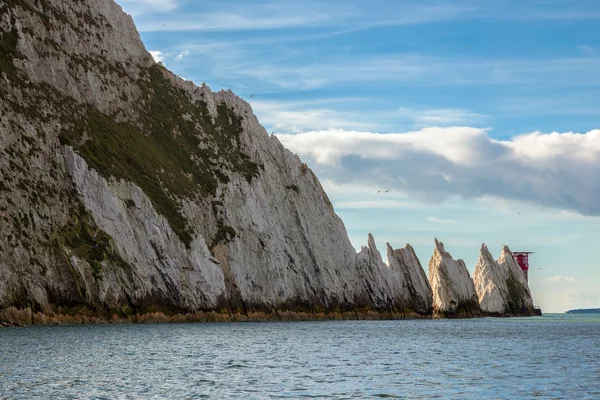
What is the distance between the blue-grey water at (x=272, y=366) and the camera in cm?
4369

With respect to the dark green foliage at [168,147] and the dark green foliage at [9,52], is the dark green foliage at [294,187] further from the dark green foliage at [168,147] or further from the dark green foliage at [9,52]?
the dark green foliage at [9,52]

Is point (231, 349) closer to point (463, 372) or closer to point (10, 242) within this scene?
point (463, 372)

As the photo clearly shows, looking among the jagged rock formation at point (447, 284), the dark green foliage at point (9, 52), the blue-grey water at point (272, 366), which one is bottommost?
the blue-grey water at point (272, 366)

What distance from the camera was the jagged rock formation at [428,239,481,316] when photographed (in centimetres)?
19075

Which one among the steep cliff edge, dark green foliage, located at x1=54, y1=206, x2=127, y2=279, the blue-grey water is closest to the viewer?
the blue-grey water

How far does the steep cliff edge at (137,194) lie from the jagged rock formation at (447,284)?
99.9 ft

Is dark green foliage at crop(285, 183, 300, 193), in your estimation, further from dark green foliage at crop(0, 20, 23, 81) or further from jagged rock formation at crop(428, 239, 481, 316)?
dark green foliage at crop(0, 20, 23, 81)

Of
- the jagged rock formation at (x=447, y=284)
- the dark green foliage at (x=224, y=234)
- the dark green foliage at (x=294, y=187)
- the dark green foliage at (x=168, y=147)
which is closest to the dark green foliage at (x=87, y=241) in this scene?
the dark green foliage at (x=168, y=147)

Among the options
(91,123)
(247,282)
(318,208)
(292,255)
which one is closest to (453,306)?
(318,208)

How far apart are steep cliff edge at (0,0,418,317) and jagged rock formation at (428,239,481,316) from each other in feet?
99.9

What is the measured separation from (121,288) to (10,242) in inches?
588

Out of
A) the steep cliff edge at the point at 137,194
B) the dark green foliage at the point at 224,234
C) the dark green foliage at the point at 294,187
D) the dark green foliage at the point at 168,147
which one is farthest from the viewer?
the dark green foliage at the point at 294,187

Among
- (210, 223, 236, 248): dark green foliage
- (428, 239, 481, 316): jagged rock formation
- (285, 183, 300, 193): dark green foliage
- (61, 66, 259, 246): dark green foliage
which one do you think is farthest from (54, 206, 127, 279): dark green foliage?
(428, 239, 481, 316): jagged rock formation

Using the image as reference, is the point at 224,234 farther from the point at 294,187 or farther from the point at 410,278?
the point at 410,278
